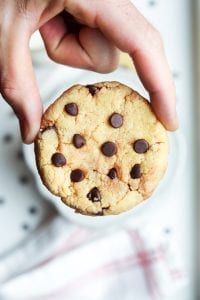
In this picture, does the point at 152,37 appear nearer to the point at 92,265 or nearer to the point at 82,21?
the point at 82,21

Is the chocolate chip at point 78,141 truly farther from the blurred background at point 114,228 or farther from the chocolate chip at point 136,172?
the blurred background at point 114,228

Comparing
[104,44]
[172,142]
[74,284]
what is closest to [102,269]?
[74,284]

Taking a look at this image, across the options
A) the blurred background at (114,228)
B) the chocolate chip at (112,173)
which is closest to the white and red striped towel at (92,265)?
the blurred background at (114,228)

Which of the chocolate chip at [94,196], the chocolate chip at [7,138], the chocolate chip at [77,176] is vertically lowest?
the chocolate chip at [94,196]

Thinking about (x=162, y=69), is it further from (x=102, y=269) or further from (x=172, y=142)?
(x=102, y=269)

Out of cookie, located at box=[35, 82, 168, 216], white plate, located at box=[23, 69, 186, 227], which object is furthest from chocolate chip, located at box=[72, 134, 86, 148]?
white plate, located at box=[23, 69, 186, 227]

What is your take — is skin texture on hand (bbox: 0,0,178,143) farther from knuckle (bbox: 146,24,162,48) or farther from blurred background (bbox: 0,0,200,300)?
blurred background (bbox: 0,0,200,300)

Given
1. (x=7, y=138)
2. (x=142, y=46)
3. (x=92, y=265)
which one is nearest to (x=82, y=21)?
(x=142, y=46)
